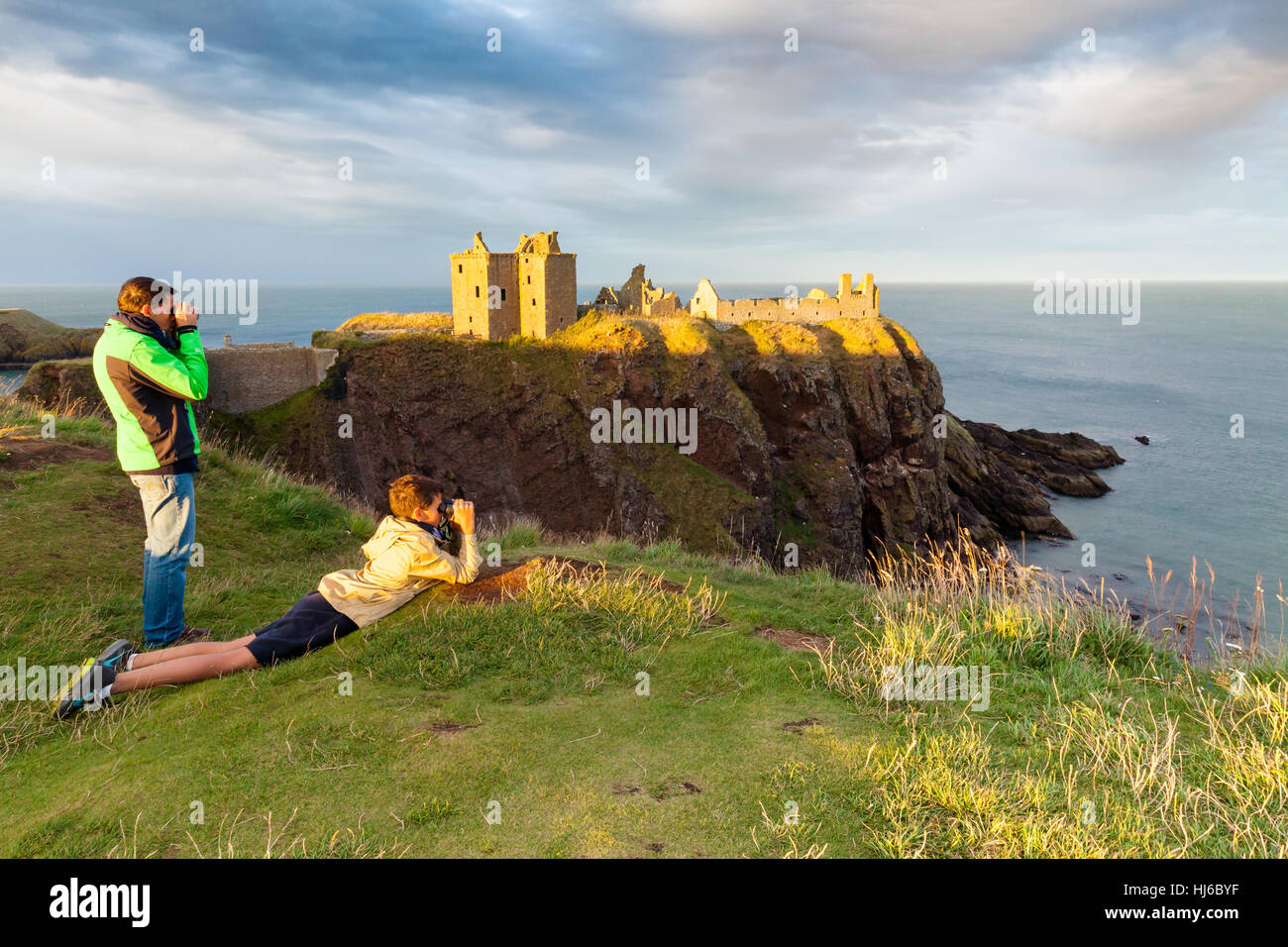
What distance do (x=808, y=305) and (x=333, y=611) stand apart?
54.4 meters

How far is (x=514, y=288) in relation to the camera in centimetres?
4716

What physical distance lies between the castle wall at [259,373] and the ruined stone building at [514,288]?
449 inches

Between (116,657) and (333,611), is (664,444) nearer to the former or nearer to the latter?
(333,611)

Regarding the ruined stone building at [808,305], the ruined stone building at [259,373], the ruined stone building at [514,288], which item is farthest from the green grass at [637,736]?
the ruined stone building at [808,305]

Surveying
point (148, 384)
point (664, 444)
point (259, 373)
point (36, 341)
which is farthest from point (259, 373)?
point (36, 341)

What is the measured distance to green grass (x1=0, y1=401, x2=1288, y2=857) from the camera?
3.82m

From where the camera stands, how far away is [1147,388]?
102688mm

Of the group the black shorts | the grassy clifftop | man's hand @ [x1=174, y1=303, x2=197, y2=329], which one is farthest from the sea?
man's hand @ [x1=174, y1=303, x2=197, y2=329]

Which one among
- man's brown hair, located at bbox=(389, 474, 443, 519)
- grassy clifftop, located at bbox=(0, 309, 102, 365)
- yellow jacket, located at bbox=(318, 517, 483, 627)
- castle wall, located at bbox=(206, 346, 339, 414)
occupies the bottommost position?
yellow jacket, located at bbox=(318, 517, 483, 627)

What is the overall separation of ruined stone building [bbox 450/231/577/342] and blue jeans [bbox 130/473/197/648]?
40894 millimetres

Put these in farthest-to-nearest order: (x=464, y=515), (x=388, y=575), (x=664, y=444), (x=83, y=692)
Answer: (x=664, y=444) → (x=464, y=515) → (x=388, y=575) → (x=83, y=692)

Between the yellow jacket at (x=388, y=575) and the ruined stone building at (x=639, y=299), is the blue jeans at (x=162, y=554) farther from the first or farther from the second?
the ruined stone building at (x=639, y=299)

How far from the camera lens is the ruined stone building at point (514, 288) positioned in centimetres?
4591

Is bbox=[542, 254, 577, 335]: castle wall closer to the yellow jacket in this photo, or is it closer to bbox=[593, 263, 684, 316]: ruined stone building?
bbox=[593, 263, 684, 316]: ruined stone building
